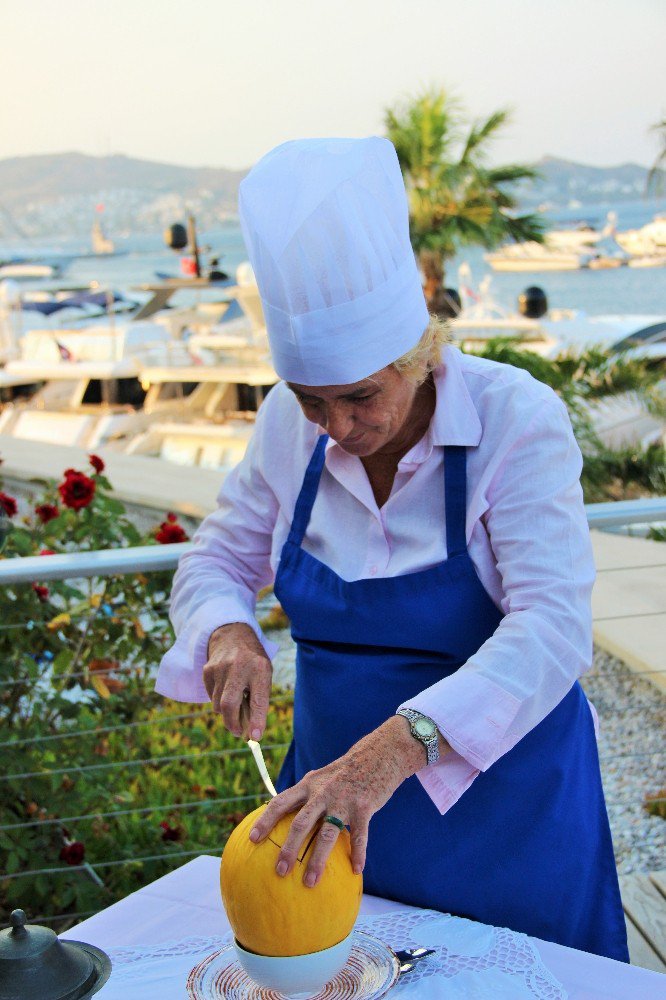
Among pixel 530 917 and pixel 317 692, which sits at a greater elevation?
pixel 317 692

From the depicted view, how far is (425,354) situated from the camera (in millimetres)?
1503

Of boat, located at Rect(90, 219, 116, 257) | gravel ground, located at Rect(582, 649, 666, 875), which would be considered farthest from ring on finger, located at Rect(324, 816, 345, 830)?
boat, located at Rect(90, 219, 116, 257)

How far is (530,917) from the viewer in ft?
4.87

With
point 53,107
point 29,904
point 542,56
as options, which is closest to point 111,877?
point 29,904

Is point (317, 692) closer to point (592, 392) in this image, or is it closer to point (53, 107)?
point (592, 392)

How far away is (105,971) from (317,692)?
69 cm

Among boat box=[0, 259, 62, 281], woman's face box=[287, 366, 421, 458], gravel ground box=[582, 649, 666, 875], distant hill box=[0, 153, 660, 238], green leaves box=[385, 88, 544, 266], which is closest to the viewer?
woman's face box=[287, 366, 421, 458]

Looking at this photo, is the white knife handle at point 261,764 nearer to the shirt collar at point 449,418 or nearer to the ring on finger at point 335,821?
the ring on finger at point 335,821

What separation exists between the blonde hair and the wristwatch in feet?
1.56

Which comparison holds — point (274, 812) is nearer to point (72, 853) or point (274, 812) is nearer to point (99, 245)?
point (72, 853)

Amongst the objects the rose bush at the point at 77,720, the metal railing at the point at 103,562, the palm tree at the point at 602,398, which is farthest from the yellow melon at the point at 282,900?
the palm tree at the point at 602,398

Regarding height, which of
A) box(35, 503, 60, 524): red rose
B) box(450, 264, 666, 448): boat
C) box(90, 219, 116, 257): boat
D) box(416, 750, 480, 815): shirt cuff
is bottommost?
box(90, 219, 116, 257): boat

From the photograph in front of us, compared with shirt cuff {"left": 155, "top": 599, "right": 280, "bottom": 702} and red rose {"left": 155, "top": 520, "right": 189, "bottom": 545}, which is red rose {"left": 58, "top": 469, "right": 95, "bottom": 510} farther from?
shirt cuff {"left": 155, "top": 599, "right": 280, "bottom": 702}

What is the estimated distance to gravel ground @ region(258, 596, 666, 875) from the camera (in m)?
3.87
